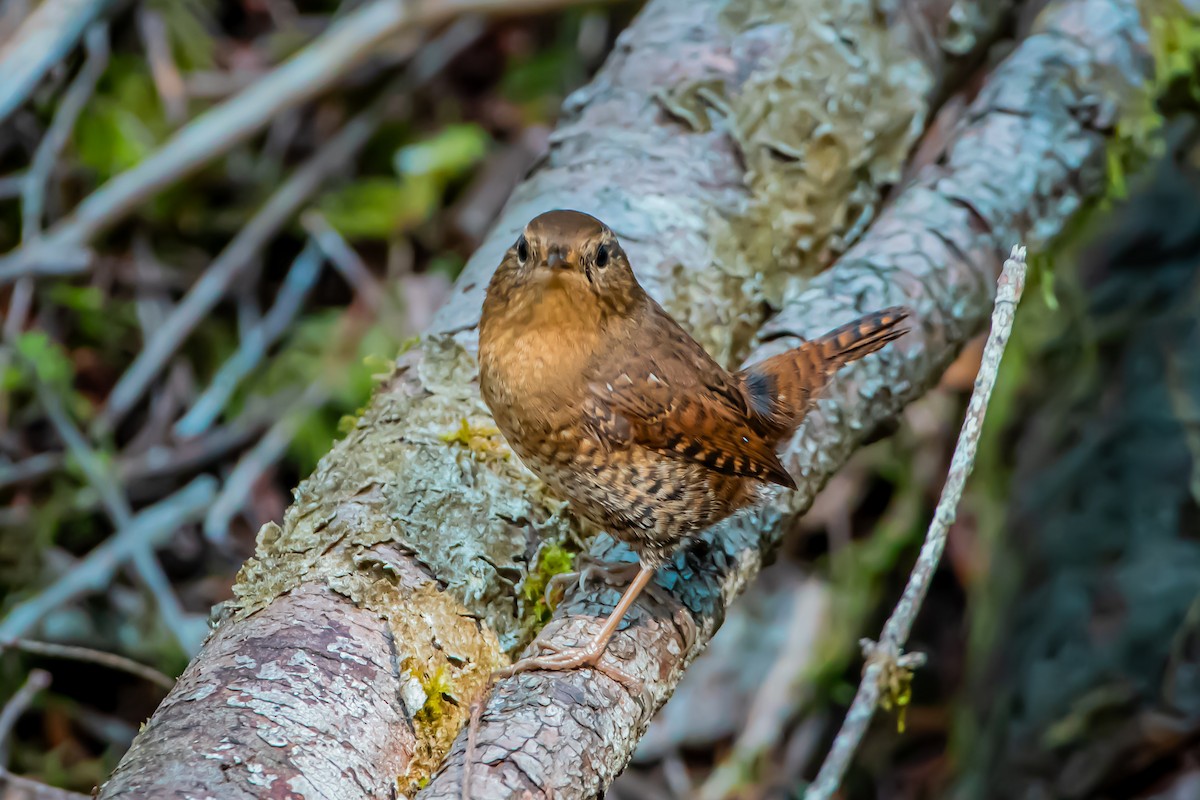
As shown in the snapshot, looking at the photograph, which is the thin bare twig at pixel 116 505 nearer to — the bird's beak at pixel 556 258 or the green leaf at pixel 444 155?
the green leaf at pixel 444 155

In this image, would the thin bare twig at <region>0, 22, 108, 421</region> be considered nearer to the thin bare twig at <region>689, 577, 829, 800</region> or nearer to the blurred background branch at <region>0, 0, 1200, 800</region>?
the blurred background branch at <region>0, 0, 1200, 800</region>

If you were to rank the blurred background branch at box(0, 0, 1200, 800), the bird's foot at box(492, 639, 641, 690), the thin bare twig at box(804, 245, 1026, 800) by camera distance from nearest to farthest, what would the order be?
the thin bare twig at box(804, 245, 1026, 800)
the bird's foot at box(492, 639, 641, 690)
the blurred background branch at box(0, 0, 1200, 800)

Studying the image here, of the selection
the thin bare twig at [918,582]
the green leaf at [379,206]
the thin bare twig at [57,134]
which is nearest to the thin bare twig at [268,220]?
the green leaf at [379,206]

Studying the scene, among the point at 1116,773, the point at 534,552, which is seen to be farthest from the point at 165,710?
the point at 1116,773

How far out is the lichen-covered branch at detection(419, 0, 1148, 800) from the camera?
165 centimetres

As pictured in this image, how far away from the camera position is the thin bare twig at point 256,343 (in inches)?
149

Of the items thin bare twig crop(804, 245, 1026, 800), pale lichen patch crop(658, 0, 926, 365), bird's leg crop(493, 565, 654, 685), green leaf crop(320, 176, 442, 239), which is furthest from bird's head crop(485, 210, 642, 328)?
green leaf crop(320, 176, 442, 239)

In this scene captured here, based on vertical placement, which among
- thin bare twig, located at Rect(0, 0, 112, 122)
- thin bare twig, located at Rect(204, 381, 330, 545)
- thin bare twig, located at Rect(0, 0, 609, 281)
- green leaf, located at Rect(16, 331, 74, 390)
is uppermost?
thin bare twig, located at Rect(0, 0, 112, 122)

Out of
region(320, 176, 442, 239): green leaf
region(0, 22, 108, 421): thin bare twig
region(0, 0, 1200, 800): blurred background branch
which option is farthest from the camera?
region(320, 176, 442, 239): green leaf

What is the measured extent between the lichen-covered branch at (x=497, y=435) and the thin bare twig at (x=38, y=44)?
5.59 ft

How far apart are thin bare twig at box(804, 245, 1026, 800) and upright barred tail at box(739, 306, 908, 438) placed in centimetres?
68

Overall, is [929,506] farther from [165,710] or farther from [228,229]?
[165,710]

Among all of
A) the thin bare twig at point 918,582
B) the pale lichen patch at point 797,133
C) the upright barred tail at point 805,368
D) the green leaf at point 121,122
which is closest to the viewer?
the thin bare twig at point 918,582

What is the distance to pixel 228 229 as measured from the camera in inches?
161
